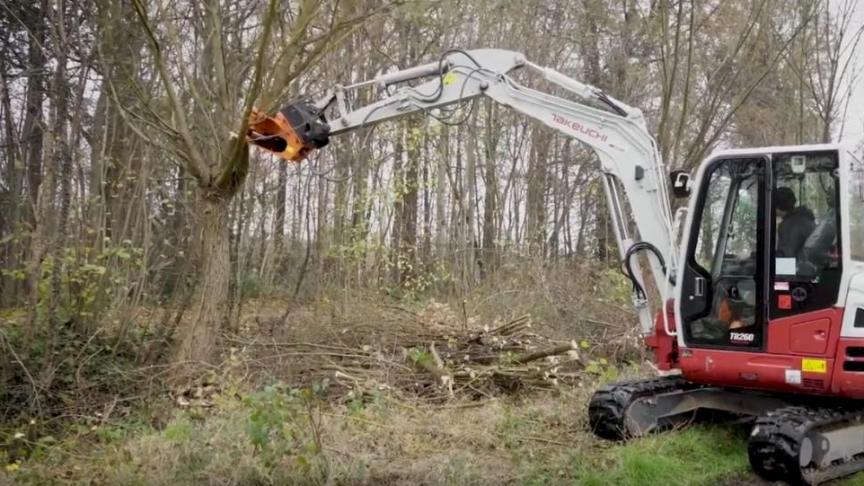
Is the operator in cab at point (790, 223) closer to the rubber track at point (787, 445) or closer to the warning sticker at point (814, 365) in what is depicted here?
the warning sticker at point (814, 365)

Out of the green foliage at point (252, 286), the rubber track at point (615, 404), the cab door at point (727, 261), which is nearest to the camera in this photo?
the cab door at point (727, 261)

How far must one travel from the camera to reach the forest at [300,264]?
634cm

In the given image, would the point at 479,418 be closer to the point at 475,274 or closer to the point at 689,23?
the point at 475,274

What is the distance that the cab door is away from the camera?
6.30m

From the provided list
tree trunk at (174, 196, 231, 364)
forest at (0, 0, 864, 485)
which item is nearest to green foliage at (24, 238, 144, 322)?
forest at (0, 0, 864, 485)

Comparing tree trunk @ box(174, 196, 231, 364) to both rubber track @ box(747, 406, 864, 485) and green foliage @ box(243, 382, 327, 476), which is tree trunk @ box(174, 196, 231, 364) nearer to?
green foliage @ box(243, 382, 327, 476)

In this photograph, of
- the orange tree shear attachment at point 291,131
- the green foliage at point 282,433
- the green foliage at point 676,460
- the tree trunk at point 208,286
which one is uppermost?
the orange tree shear attachment at point 291,131

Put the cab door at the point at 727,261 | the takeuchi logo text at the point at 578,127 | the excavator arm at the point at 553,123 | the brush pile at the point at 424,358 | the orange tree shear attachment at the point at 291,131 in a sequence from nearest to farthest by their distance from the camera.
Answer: the cab door at the point at 727,261, the excavator arm at the point at 553,123, the takeuchi logo text at the point at 578,127, the orange tree shear attachment at the point at 291,131, the brush pile at the point at 424,358

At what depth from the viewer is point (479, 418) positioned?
24.6ft

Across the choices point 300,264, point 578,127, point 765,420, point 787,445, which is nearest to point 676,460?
point 765,420

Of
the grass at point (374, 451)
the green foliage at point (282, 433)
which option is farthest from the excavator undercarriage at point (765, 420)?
the green foliage at point (282, 433)

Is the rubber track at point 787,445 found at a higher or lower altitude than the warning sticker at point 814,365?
lower

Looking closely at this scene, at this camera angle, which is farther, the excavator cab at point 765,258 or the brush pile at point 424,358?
the brush pile at point 424,358

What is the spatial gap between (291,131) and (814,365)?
188 inches
